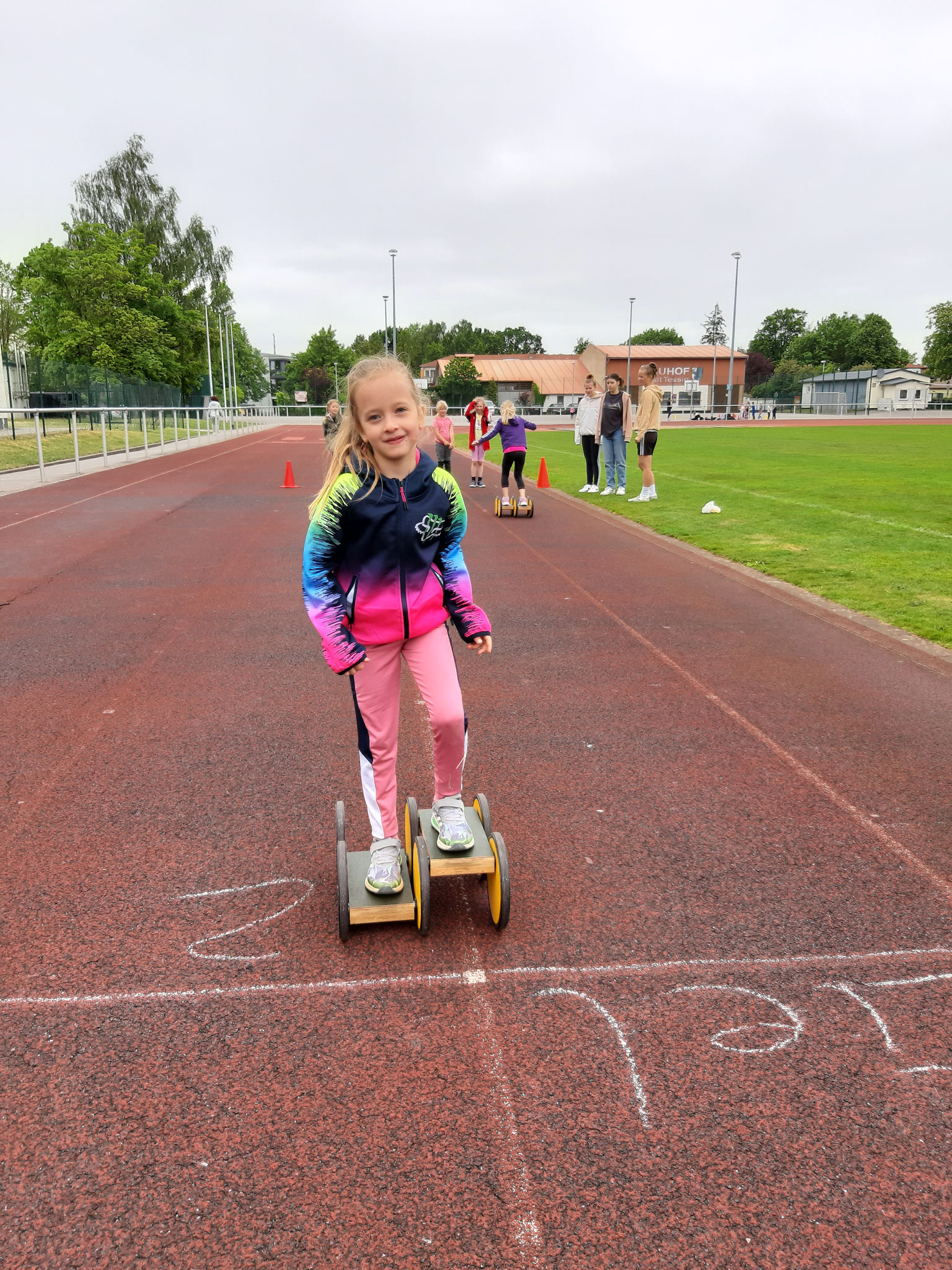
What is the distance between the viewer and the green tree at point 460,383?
283ft

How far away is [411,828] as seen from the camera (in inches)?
145

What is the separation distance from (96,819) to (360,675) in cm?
172

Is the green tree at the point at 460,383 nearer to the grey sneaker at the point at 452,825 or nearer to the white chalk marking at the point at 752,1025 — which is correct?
the grey sneaker at the point at 452,825

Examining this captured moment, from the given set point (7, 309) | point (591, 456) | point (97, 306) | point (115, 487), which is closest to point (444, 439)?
point (591, 456)

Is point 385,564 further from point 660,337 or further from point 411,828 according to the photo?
point 660,337

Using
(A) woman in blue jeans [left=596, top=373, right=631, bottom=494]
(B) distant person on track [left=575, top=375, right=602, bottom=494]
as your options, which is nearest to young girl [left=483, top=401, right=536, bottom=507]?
(A) woman in blue jeans [left=596, top=373, right=631, bottom=494]

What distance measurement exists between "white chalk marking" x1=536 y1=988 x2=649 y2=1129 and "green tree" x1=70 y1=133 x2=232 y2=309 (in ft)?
192

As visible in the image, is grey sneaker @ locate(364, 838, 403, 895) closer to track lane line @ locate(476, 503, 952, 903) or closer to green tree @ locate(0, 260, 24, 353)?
track lane line @ locate(476, 503, 952, 903)

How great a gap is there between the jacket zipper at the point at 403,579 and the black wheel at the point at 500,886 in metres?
0.78

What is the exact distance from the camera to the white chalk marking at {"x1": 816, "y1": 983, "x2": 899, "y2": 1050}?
276 cm

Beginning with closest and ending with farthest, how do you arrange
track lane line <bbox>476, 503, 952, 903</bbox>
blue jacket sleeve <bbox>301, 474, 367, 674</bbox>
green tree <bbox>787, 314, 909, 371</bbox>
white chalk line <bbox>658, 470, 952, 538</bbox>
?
1. blue jacket sleeve <bbox>301, 474, 367, 674</bbox>
2. track lane line <bbox>476, 503, 952, 903</bbox>
3. white chalk line <bbox>658, 470, 952, 538</bbox>
4. green tree <bbox>787, 314, 909, 371</bbox>

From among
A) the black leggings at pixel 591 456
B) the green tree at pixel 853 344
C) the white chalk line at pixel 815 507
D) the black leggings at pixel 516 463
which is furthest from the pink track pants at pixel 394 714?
the green tree at pixel 853 344

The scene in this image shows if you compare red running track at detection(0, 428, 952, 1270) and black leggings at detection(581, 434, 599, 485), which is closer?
red running track at detection(0, 428, 952, 1270)

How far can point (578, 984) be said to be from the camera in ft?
9.95
